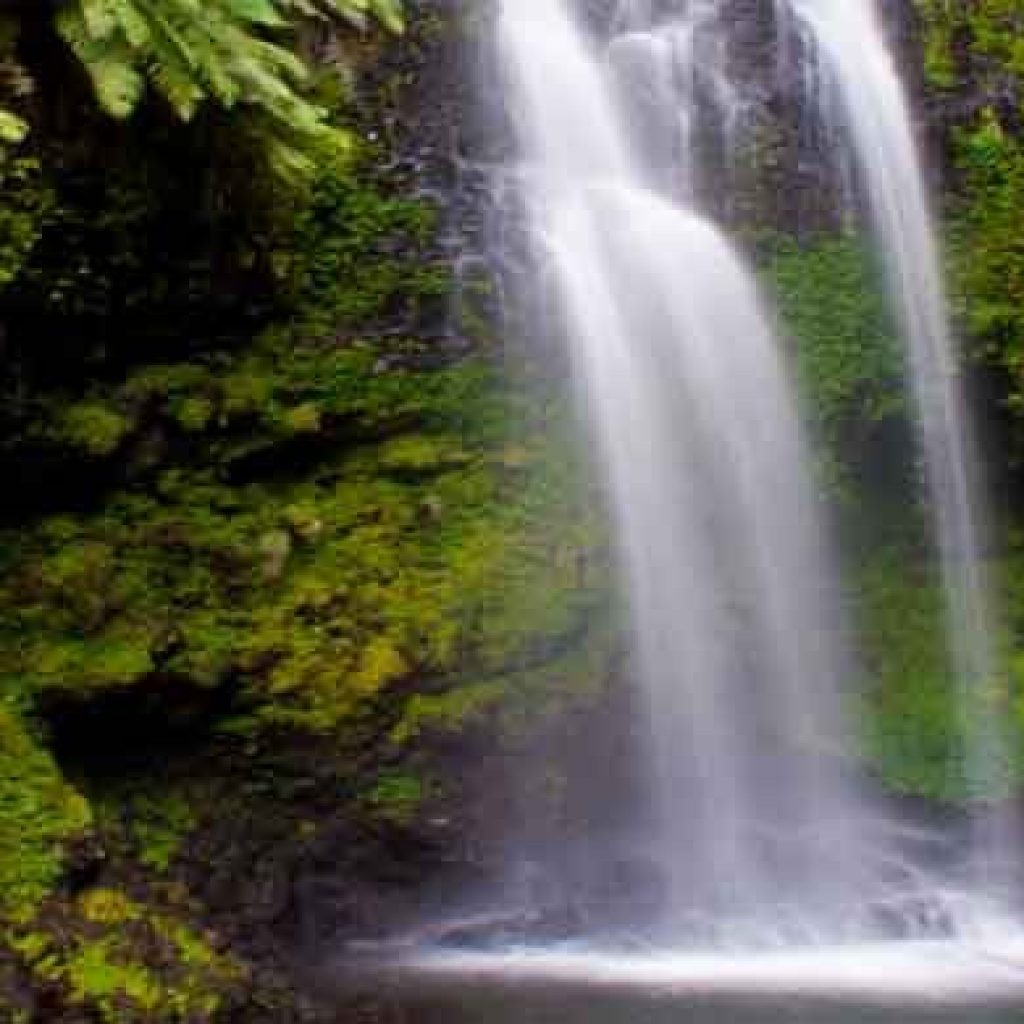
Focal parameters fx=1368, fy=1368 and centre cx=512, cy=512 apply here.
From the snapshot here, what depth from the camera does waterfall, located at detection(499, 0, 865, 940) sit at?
852 cm

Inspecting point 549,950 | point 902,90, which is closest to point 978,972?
point 549,950

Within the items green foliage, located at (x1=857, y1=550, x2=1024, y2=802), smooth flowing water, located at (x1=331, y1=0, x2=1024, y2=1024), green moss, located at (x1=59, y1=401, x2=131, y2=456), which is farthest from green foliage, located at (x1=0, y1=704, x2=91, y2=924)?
green foliage, located at (x1=857, y1=550, x2=1024, y2=802)

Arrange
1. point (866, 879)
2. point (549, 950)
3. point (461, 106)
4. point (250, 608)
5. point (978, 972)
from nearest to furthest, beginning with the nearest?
1. point (978, 972)
2. point (549, 950)
3. point (250, 608)
4. point (866, 879)
5. point (461, 106)

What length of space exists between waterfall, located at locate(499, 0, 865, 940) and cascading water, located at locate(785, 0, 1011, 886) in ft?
3.39

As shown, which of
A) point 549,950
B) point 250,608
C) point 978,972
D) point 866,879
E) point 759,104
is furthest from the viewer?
point 759,104

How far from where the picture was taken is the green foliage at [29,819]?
5977 mm

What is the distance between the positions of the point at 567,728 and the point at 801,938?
1836mm

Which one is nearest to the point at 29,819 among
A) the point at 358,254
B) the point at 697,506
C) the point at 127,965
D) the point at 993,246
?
the point at 127,965

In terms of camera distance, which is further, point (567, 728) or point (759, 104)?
point (759, 104)

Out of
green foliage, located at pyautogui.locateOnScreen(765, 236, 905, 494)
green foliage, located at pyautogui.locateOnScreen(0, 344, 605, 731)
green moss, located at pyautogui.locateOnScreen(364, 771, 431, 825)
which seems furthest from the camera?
green foliage, located at pyautogui.locateOnScreen(765, 236, 905, 494)

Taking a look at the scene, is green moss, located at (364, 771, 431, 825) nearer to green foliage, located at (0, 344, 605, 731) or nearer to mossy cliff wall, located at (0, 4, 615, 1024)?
mossy cliff wall, located at (0, 4, 615, 1024)

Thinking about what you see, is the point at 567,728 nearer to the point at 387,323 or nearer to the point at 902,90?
the point at 387,323

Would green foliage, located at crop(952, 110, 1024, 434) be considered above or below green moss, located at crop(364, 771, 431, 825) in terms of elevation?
above

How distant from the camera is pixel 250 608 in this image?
7.87 meters
